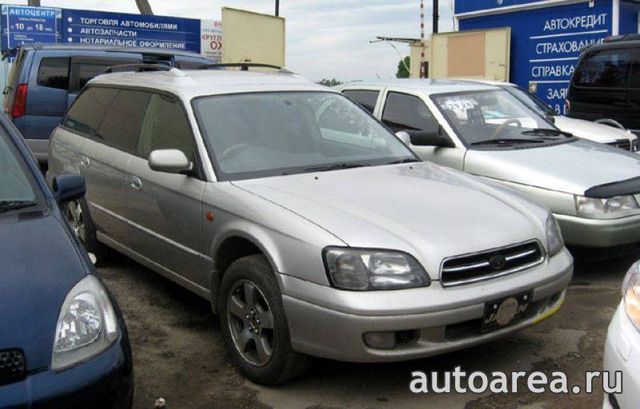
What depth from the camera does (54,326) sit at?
252cm

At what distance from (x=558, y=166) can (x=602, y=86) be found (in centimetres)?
464

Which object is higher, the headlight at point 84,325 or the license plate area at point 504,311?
the headlight at point 84,325

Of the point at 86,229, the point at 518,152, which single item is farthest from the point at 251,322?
the point at 518,152

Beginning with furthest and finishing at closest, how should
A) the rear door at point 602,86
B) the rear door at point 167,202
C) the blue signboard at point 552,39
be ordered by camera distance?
the blue signboard at point 552,39, the rear door at point 602,86, the rear door at point 167,202

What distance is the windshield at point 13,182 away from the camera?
10.5 ft

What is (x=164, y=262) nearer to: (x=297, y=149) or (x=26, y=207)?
(x=297, y=149)

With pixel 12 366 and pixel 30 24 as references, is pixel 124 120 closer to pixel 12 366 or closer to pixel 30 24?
pixel 12 366

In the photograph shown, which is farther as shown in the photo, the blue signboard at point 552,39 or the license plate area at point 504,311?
the blue signboard at point 552,39

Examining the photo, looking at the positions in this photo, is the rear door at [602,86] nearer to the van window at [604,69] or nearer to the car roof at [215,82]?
the van window at [604,69]

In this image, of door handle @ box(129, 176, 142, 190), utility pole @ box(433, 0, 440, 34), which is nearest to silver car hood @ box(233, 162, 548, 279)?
door handle @ box(129, 176, 142, 190)

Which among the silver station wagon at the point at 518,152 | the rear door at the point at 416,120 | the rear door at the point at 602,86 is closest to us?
the silver station wagon at the point at 518,152

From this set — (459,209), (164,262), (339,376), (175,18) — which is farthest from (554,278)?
(175,18)

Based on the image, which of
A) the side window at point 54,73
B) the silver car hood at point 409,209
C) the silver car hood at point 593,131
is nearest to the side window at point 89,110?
the silver car hood at point 409,209

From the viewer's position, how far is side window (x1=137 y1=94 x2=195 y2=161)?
4352 mm
